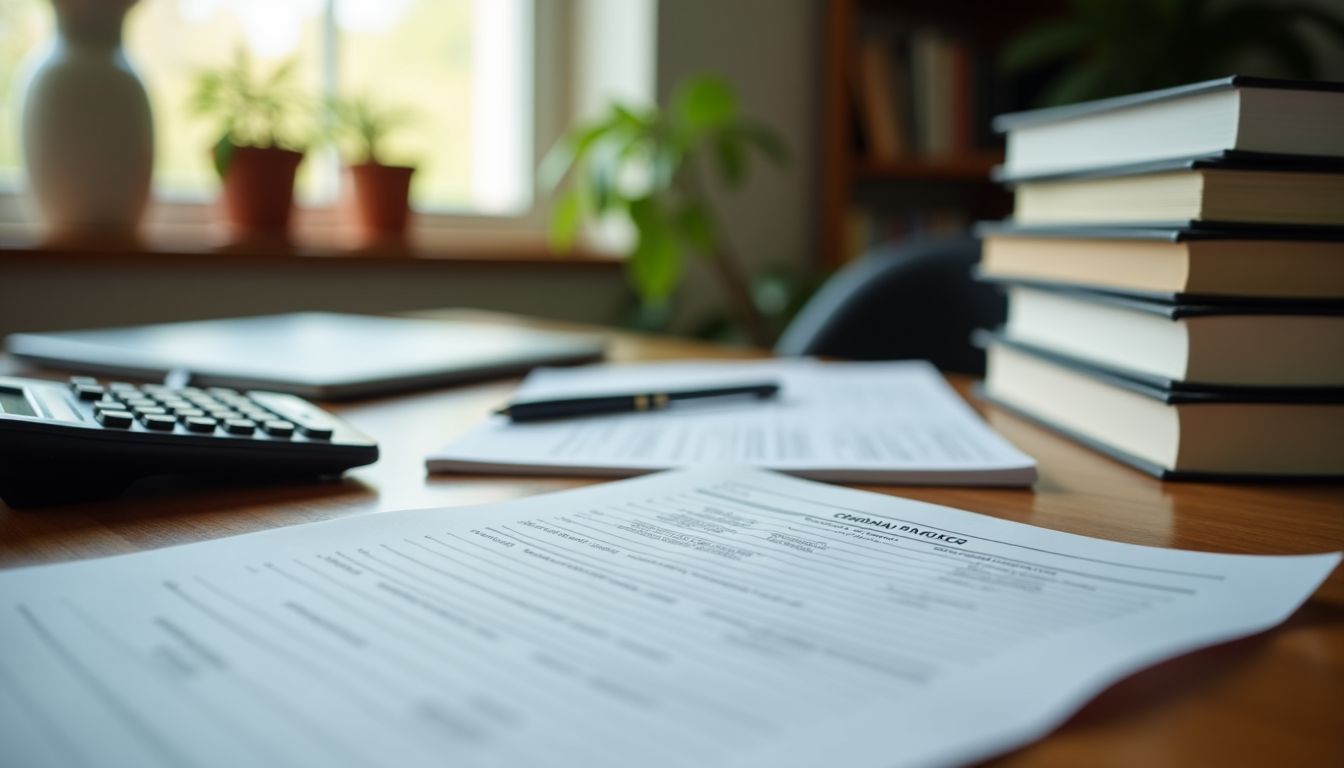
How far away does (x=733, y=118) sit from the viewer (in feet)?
6.61

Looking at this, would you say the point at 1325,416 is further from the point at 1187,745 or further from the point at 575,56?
the point at 575,56

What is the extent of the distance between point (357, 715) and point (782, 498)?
258 millimetres

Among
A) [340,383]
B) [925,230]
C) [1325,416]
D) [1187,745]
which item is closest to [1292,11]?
[925,230]

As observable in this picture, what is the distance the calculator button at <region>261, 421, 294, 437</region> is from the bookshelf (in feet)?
6.13

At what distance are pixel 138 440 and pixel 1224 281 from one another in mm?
533

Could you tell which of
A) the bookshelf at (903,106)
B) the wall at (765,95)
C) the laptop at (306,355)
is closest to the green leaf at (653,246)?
the wall at (765,95)

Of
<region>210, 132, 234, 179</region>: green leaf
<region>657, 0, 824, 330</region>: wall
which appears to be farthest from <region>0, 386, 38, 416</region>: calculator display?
<region>657, 0, 824, 330</region>: wall

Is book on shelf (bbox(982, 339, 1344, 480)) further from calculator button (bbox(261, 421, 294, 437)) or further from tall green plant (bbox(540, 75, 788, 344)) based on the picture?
tall green plant (bbox(540, 75, 788, 344))

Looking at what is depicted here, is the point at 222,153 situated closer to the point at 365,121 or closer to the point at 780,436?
the point at 365,121

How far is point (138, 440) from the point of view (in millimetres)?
465

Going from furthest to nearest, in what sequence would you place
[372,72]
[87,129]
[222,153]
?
[372,72] → [222,153] → [87,129]

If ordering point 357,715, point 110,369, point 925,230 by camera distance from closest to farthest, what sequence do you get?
point 357,715
point 110,369
point 925,230

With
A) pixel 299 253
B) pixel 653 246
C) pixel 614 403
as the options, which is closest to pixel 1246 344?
pixel 614 403

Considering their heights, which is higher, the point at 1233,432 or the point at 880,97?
the point at 880,97
